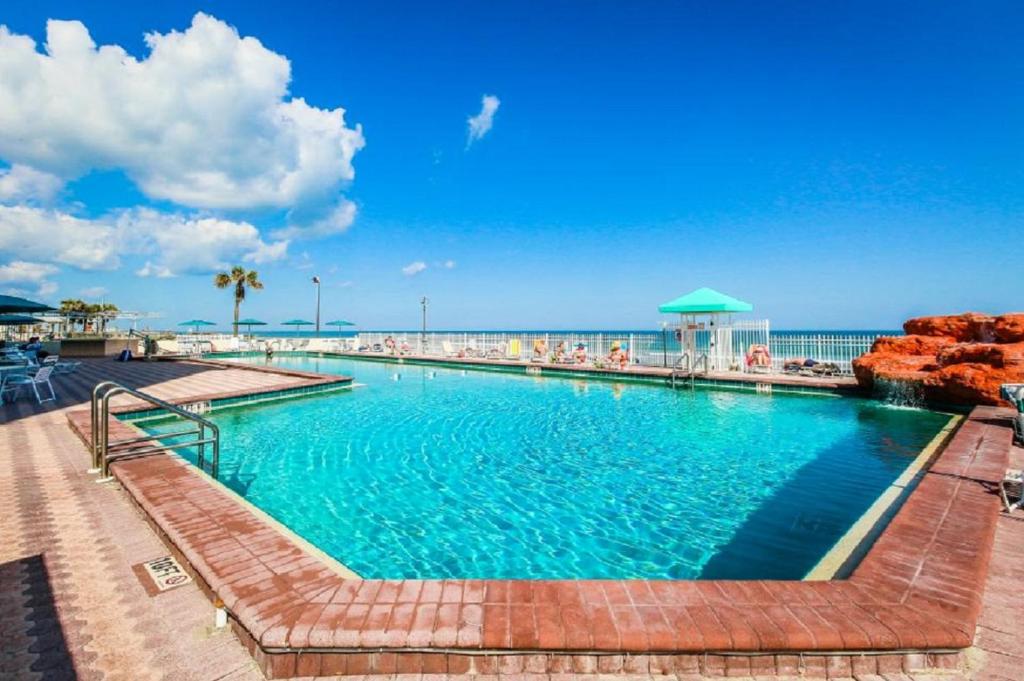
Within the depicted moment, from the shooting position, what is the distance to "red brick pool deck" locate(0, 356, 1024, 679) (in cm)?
203

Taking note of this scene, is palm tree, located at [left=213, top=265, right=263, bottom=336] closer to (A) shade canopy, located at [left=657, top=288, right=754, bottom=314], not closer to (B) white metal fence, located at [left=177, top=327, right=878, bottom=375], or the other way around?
(B) white metal fence, located at [left=177, top=327, right=878, bottom=375]

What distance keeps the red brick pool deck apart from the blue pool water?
3.93 ft

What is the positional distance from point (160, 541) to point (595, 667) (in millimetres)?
3093

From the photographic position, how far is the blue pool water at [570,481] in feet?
13.0

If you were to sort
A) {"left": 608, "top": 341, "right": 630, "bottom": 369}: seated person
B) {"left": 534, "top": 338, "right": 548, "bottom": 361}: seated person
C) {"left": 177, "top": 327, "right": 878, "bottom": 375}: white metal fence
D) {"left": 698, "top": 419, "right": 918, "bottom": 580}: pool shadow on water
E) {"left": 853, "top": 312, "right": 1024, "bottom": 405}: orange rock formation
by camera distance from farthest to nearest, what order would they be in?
{"left": 534, "top": 338, "right": 548, "bottom": 361}: seated person
{"left": 608, "top": 341, "right": 630, "bottom": 369}: seated person
{"left": 177, "top": 327, "right": 878, "bottom": 375}: white metal fence
{"left": 853, "top": 312, "right": 1024, "bottom": 405}: orange rock formation
{"left": 698, "top": 419, "right": 918, "bottom": 580}: pool shadow on water

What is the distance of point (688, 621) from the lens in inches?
83.6

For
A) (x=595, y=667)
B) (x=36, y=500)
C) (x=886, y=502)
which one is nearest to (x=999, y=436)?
(x=886, y=502)

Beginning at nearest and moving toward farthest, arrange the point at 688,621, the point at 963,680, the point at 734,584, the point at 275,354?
the point at 963,680 → the point at 688,621 → the point at 734,584 → the point at 275,354

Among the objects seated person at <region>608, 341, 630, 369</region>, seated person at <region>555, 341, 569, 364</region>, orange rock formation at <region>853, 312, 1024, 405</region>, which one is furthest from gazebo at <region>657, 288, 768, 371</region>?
seated person at <region>555, 341, 569, 364</region>

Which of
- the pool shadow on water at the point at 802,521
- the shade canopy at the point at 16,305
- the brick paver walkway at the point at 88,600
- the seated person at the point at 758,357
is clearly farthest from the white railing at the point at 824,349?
the shade canopy at the point at 16,305

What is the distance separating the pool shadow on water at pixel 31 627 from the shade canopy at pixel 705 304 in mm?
14170

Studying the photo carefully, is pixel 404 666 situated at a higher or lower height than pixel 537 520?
higher

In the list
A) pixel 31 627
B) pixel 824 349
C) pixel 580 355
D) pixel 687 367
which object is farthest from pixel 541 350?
pixel 31 627

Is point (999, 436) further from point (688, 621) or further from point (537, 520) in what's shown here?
point (688, 621)
